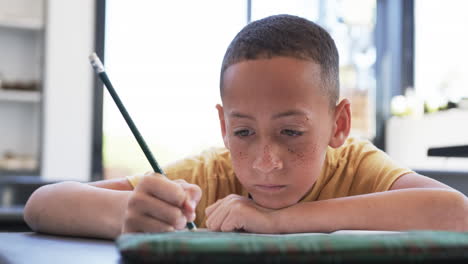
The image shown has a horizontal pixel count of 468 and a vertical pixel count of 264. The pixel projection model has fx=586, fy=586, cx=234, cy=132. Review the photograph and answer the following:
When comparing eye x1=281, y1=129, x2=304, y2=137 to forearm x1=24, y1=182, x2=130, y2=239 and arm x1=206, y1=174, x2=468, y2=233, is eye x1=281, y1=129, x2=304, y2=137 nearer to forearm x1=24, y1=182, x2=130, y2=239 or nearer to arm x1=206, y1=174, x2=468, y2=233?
arm x1=206, y1=174, x2=468, y2=233

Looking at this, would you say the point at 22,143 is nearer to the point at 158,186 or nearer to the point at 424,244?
the point at 158,186

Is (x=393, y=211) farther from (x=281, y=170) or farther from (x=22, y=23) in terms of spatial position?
(x=22, y=23)

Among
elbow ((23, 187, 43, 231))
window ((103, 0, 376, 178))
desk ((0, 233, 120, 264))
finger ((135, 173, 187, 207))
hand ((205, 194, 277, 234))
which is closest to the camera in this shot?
desk ((0, 233, 120, 264))

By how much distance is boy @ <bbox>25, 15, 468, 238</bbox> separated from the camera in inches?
34.5

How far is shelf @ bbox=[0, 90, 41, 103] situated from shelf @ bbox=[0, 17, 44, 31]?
1.76 ft

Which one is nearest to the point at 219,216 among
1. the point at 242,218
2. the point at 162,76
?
the point at 242,218

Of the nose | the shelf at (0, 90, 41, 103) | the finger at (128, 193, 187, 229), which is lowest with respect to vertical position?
the finger at (128, 193, 187, 229)

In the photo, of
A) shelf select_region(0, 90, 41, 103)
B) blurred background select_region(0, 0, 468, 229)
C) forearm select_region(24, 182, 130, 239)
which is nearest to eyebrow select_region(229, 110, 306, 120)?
forearm select_region(24, 182, 130, 239)

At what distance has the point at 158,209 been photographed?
0.72m

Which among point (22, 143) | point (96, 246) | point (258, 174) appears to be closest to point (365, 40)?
point (22, 143)

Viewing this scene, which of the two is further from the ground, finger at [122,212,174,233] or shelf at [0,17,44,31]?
shelf at [0,17,44,31]

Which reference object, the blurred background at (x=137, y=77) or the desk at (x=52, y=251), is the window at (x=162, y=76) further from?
the desk at (x=52, y=251)

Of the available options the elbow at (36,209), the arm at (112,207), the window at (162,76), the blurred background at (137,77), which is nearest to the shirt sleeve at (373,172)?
the arm at (112,207)

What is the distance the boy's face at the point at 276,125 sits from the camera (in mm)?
916
